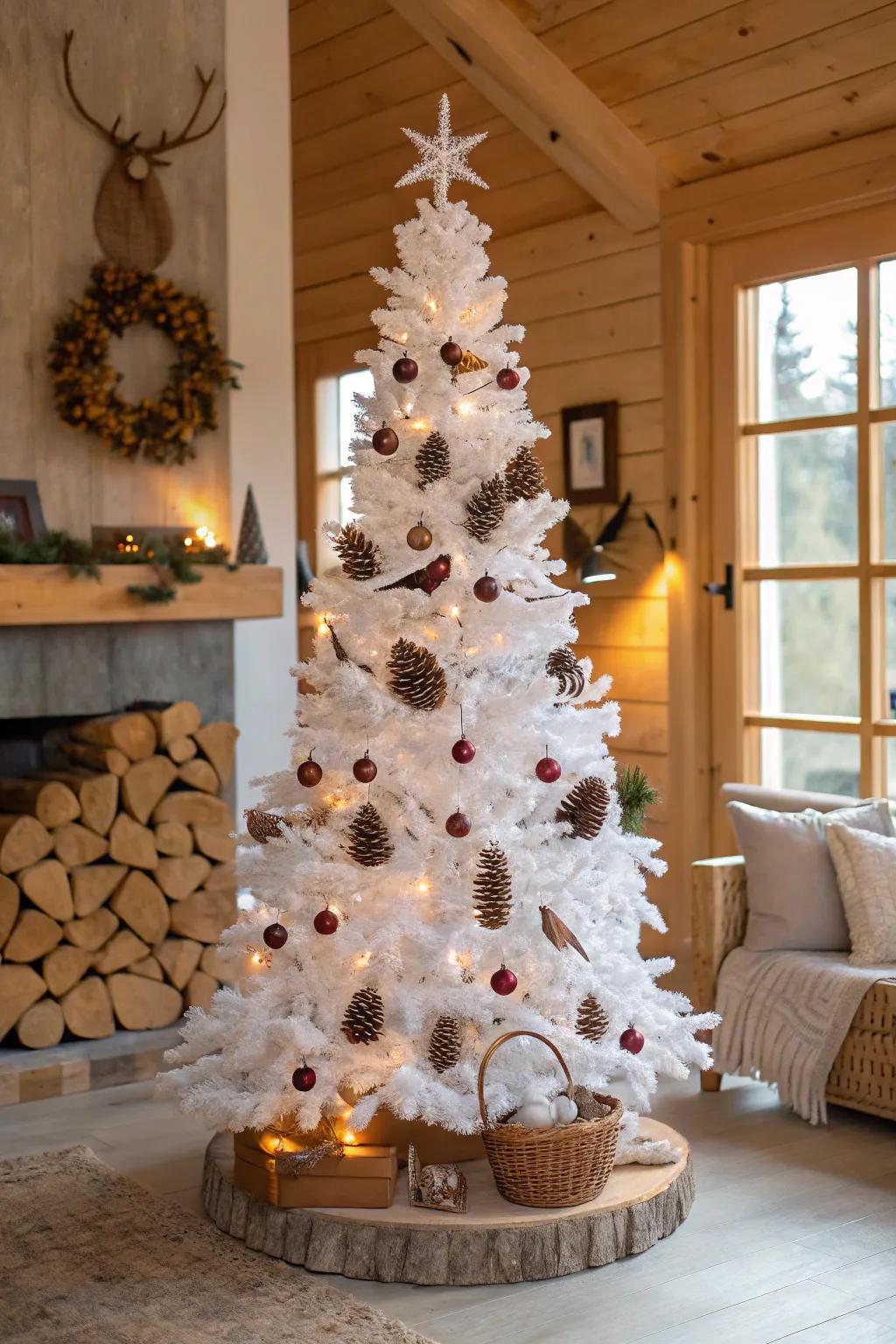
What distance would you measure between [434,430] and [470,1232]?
1464mm

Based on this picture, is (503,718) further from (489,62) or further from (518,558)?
(489,62)

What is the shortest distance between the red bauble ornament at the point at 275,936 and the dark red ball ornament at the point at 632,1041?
67 centimetres

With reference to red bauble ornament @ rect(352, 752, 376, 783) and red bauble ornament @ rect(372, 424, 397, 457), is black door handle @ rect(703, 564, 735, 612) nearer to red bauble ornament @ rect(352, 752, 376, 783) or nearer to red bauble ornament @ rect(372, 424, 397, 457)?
red bauble ornament @ rect(372, 424, 397, 457)

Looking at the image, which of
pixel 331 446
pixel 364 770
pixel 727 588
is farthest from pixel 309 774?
pixel 331 446

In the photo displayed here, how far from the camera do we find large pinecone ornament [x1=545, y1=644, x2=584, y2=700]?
9.98ft

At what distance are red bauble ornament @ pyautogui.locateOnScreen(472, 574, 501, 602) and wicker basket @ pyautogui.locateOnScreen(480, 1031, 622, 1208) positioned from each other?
2.60 ft

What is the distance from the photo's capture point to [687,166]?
4.75m

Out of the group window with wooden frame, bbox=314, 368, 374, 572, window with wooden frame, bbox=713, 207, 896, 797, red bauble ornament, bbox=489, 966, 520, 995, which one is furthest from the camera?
window with wooden frame, bbox=314, 368, 374, 572

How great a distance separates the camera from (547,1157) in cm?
265

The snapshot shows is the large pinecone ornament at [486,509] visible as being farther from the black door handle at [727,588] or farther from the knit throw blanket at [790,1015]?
the black door handle at [727,588]

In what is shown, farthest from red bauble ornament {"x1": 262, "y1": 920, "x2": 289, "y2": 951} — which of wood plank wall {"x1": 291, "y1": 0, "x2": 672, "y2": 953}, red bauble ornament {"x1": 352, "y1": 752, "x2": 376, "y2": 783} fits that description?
wood plank wall {"x1": 291, "y1": 0, "x2": 672, "y2": 953}

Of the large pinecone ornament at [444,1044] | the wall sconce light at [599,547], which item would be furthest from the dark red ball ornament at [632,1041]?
the wall sconce light at [599,547]

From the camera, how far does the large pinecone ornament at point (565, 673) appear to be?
3043mm

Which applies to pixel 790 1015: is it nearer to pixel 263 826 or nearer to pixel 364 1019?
pixel 364 1019
